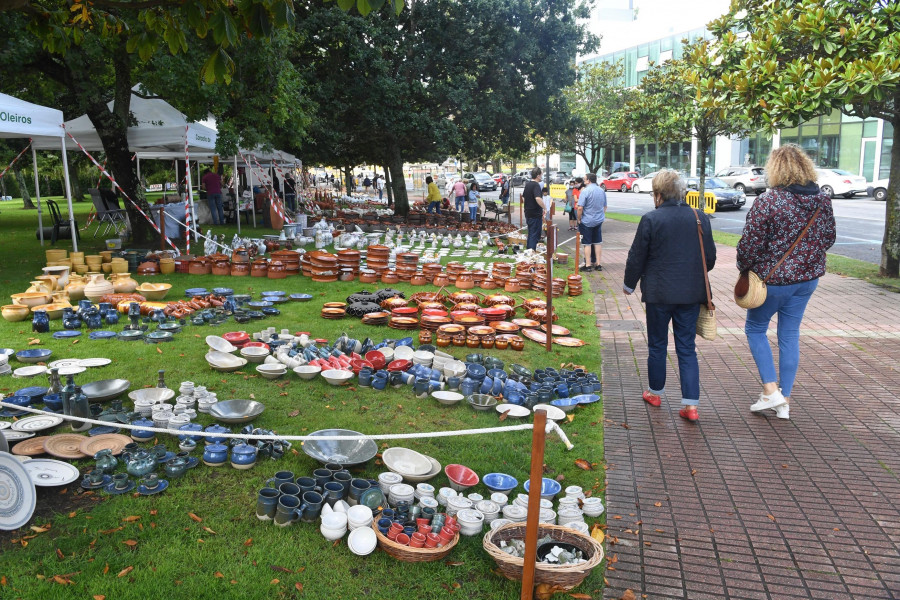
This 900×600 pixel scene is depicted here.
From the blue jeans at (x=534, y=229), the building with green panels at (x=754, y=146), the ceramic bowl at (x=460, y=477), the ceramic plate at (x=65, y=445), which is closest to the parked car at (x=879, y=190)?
the building with green panels at (x=754, y=146)

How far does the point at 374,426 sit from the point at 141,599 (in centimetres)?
227

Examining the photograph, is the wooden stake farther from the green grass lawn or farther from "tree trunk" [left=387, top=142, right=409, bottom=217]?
"tree trunk" [left=387, top=142, right=409, bottom=217]

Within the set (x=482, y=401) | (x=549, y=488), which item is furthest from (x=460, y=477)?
(x=482, y=401)

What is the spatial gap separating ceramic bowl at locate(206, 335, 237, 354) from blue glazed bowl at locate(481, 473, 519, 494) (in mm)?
3633

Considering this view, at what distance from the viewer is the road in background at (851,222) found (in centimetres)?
1477

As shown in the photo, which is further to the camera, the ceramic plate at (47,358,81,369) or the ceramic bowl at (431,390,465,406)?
the ceramic plate at (47,358,81,369)

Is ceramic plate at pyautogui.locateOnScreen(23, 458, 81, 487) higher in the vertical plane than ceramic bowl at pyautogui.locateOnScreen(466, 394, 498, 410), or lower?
higher

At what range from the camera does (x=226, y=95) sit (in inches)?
489

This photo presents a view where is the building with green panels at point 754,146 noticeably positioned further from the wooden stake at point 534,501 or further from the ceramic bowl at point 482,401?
the wooden stake at point 534,501

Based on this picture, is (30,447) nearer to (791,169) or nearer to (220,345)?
(220,345)

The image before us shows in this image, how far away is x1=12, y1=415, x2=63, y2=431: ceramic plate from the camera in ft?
15.5

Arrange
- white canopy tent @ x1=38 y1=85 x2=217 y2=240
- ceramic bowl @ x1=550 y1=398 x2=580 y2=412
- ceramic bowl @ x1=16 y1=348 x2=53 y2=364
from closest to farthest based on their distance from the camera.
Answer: ceramic bowl @ x1=550 y1=398 x2=580 y2=412, ceramic bowl @ x1=16 y1=348 x2=53 y2=364, white canopy tent @ x1=38 y1=85 x2=217 y2=240

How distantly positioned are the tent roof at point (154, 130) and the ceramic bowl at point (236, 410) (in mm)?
9073

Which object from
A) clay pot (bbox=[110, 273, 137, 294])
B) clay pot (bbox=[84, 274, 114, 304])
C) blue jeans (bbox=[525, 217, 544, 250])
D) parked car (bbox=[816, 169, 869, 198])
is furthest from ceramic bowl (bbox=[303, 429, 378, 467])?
parked car (bbox=[816, 169, 869, 198])
